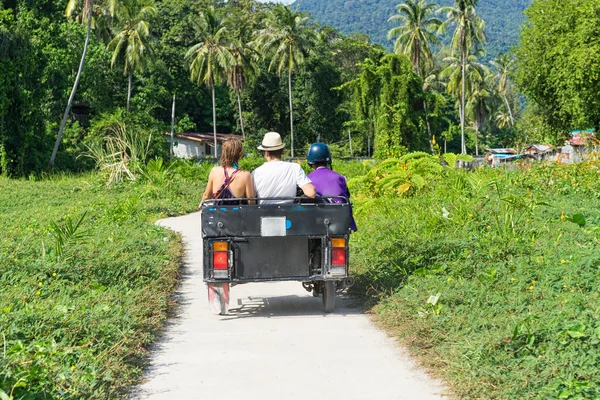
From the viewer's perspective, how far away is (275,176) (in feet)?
28.7

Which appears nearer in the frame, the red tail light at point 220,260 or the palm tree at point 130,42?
the red tail light at point 220,260

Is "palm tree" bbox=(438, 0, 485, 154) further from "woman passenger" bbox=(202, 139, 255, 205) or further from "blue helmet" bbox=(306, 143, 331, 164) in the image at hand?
"woman passenger" bbox=(202, 139, 255, 205)

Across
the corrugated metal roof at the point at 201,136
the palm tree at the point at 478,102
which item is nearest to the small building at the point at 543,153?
the palm tree at the point at 478,102

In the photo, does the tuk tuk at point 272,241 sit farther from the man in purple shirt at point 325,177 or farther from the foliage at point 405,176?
the foliage at point 405,176

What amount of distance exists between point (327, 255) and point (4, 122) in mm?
34454

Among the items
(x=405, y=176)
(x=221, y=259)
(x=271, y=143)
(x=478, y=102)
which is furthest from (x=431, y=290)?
(x=478, y=102)

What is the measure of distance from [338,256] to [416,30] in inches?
2452

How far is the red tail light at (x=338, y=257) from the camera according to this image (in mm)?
8312

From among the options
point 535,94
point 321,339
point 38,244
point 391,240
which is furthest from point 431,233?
point 535,94

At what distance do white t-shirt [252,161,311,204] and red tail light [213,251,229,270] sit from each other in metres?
0.90

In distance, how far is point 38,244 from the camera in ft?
39.2

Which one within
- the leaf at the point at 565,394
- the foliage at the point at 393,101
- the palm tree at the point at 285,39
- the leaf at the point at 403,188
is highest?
the palm tree at the point at 285,39

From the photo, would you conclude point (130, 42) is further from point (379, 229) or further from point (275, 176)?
point (275, 176)

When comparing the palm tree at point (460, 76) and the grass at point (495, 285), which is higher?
the palm tree at point (460, 76)
